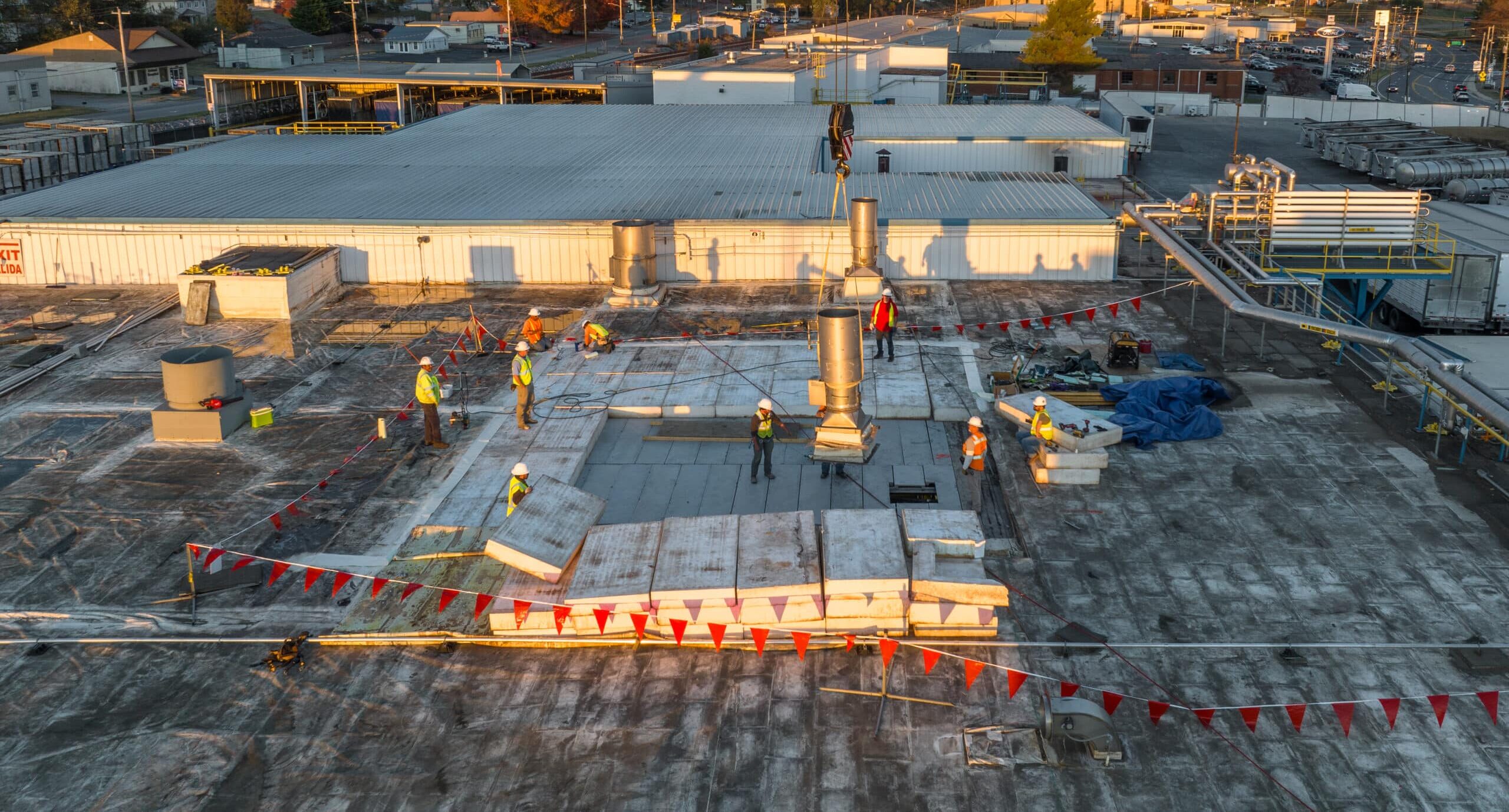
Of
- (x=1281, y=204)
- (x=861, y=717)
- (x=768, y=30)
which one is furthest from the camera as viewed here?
(x=768, y=30)

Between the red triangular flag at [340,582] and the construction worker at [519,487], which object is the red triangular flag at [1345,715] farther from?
the red triangular flag at [340,582]

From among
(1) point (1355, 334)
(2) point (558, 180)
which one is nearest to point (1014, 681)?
(1) point (1355, 334)

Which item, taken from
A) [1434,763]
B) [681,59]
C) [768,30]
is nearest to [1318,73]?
[768,30]

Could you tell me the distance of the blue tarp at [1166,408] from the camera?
24.5 m

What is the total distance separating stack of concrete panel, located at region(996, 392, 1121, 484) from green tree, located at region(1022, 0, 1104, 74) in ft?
→ 244

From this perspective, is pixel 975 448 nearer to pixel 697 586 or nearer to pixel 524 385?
pixel 697 586

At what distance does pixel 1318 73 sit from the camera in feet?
413

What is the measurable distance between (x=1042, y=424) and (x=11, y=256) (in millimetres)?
30262

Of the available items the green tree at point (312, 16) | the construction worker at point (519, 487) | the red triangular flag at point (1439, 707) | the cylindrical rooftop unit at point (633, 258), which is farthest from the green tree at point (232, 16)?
the red triangular flag at point (1439, 707)

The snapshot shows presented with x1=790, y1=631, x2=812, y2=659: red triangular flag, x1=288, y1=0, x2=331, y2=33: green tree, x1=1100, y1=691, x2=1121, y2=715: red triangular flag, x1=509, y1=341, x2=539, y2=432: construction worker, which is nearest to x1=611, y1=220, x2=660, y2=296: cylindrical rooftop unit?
x1=509, y1=341, x2=539, y2=432: construction worker

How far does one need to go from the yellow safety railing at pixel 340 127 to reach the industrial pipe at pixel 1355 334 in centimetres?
4655

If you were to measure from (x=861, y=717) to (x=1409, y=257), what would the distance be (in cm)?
2456

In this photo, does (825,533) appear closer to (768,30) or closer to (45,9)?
(45,9)

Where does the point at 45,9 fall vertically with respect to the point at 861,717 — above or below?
above
